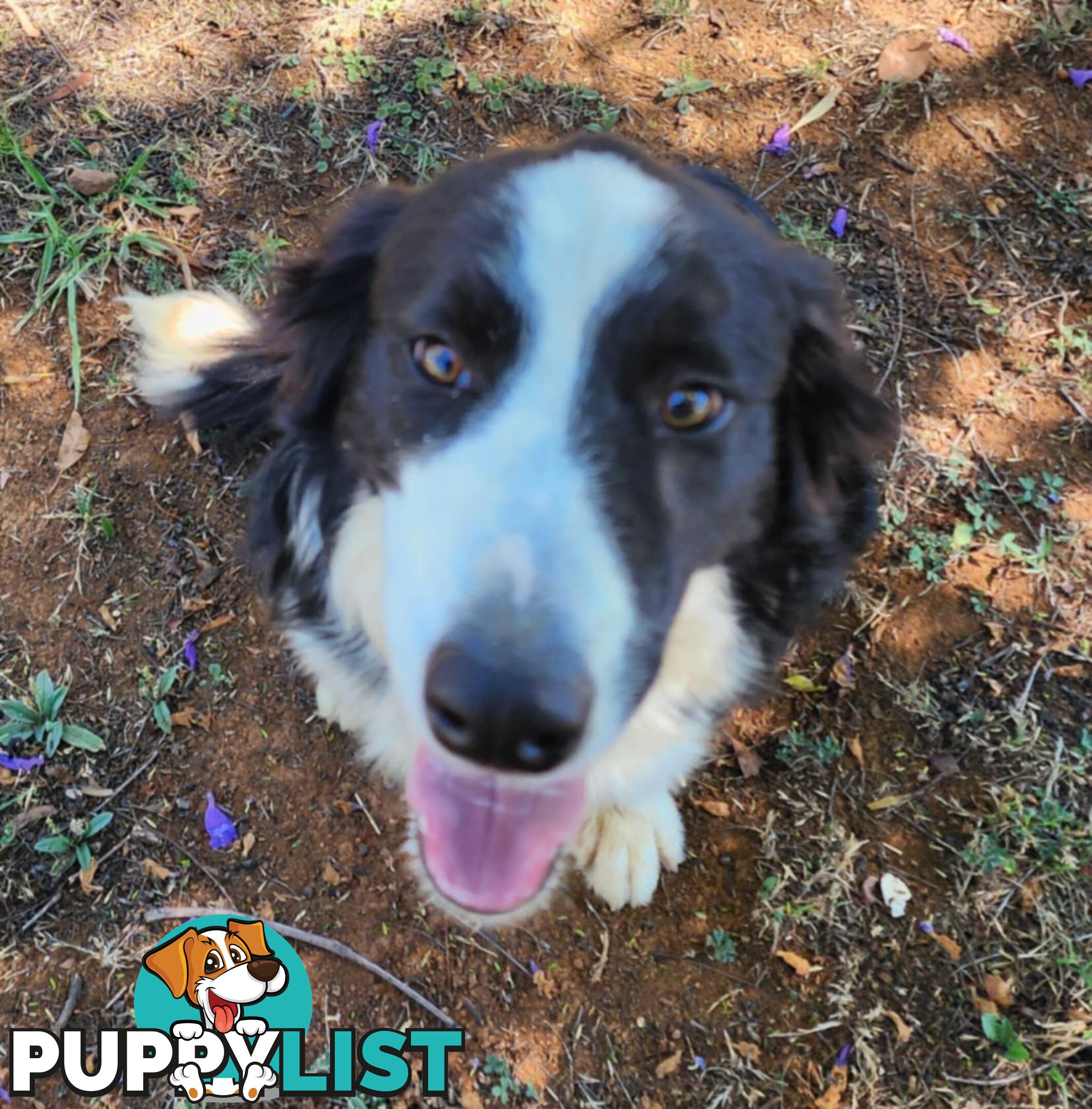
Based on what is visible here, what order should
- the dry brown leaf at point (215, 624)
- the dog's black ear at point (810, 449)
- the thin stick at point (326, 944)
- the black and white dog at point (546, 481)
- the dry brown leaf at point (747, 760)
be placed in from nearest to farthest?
1. the black and white dog at point (546, 481)
2. the dog's black ear at point (810, 449)
3. the thin stick at point (326, 944)
4. the dry brown leaf at point (747, 760)
5. the dry brown leaf at point (215, 624)

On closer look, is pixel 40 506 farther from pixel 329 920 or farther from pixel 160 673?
pixel 329 920

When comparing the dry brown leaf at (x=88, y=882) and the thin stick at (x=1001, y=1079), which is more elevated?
the dry brown leaf at (x=88, y=882)

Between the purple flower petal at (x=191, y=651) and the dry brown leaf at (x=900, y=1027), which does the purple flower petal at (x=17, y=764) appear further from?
the dry brown leaf at (x=900, y=1027)

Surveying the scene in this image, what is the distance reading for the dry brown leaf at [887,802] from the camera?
296 centimetres

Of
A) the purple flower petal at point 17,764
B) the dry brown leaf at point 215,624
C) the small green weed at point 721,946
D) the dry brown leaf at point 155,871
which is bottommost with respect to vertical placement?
the small green weed at point 721,946

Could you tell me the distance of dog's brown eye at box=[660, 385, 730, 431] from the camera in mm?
1797

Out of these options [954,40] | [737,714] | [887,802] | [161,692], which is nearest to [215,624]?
[161,692]

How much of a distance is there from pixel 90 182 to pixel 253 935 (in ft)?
9.46

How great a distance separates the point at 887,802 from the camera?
2.96m

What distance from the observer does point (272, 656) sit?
3.08 meters

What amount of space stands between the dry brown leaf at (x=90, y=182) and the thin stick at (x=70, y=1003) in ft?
9.35

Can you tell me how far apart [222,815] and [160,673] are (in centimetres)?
54

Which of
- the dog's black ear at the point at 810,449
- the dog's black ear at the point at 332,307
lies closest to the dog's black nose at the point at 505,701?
the dog's black ear at the point at 810,449

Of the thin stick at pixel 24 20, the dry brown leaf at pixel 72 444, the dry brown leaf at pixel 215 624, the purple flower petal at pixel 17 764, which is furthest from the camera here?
the thin stick at pixel 24 20
